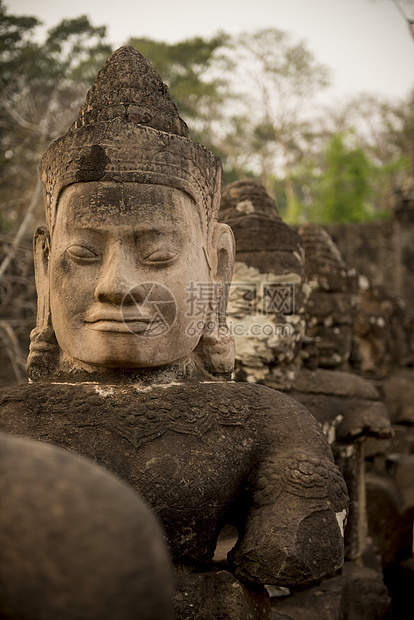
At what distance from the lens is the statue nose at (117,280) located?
2.12 metres

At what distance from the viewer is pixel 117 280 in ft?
6.96

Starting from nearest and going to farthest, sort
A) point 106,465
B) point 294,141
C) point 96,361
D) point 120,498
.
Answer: point 120,498 < point 106,465 < point 96,361 < point 294,141

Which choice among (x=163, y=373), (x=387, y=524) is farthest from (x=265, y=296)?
(x=387, y=524)

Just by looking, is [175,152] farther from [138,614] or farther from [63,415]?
[138,614]

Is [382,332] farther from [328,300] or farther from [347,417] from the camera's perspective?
[347,417]

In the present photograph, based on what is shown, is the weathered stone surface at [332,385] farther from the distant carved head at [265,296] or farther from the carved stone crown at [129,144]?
the carved stone crown at [129,144]

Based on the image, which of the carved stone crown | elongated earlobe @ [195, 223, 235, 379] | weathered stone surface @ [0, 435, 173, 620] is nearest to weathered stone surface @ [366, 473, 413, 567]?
elongated earlobe @ [195, 223, 235, 379]

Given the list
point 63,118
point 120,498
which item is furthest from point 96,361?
point 63,118

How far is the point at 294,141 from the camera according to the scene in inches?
890

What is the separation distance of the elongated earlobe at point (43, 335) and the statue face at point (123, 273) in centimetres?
20

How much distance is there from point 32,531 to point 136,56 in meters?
1.99

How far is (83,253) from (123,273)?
0.20 meters

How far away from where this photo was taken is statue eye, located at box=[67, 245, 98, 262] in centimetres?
222

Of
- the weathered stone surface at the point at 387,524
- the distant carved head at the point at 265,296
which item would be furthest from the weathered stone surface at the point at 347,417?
the weathered stone surface at the point at 387,524
